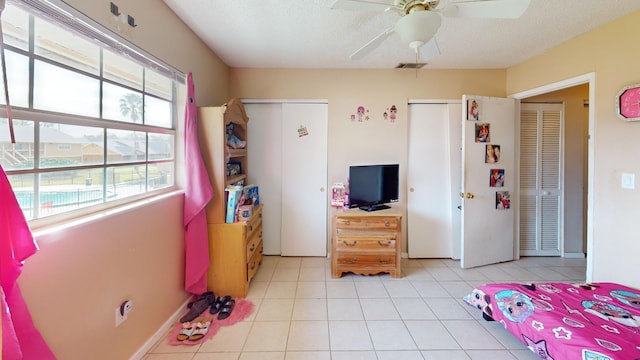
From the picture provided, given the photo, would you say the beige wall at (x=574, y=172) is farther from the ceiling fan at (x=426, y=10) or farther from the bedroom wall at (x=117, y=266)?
the bedroom wall at (x=117, y=266)

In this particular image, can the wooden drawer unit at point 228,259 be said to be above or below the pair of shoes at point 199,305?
above

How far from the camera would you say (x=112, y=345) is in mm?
1540

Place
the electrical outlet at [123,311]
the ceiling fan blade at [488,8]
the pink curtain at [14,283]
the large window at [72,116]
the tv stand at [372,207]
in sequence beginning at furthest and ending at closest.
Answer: the tv stand at [372,207] → the electrical outlet at [123,311] → the ceiling fan blade at [488,8] → the large window at [72,116] → the pink curtain at [14,283]

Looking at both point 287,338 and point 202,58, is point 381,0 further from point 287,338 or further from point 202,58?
point 287,338

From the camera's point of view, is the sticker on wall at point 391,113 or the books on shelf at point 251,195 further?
the sticker on wall at point 391,113

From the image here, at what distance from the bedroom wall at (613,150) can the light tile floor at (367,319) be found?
0.83m

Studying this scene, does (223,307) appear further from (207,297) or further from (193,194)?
(193,194)

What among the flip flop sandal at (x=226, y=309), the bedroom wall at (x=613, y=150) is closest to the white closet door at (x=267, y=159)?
the flip flop sandal at (x=226, y=309)

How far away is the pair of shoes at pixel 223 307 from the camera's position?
2.22m

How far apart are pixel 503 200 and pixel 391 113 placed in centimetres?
170

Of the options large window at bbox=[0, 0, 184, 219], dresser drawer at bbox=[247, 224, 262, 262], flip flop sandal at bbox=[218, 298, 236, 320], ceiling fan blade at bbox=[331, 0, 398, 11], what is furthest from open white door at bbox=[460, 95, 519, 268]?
large window at bbox=[0, 0, 184, 219]

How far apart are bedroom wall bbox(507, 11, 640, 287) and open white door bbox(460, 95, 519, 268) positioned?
0.83 meters

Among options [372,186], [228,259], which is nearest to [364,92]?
[372,186]

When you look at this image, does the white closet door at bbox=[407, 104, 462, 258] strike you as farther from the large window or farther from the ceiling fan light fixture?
the large window
